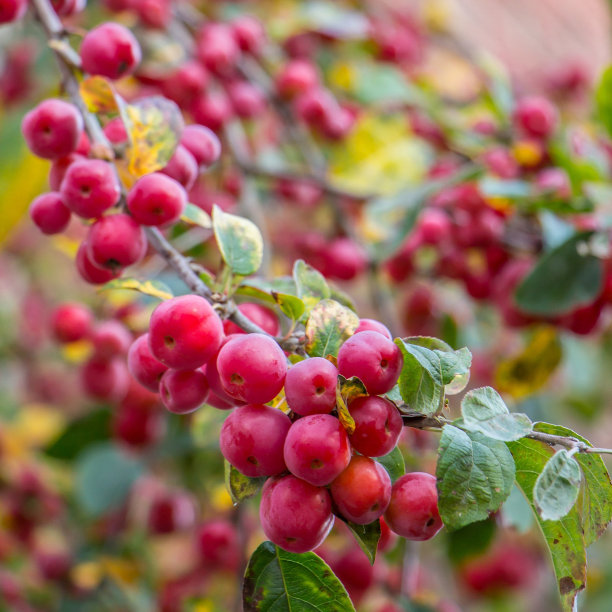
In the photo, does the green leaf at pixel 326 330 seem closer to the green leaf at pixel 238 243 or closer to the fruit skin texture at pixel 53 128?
the green leaf at pixel 238 243

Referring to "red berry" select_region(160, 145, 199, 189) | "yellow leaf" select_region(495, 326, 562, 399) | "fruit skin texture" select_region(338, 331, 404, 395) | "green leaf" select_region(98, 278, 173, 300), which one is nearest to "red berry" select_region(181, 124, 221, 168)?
"red berry" select_region(160, 145, 199, 189)

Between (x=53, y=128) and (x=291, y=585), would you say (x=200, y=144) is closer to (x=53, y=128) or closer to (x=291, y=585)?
(x=53, y=128)

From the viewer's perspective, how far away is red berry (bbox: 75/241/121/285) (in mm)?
527

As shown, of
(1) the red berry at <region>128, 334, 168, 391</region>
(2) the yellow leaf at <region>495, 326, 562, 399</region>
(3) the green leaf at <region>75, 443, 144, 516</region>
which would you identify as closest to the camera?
(1) the red berry at <region>128, 334, 168, 391</region>

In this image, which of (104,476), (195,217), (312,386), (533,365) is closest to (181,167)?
(195,217)

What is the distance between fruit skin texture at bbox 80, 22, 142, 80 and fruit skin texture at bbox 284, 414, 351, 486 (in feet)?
1.12

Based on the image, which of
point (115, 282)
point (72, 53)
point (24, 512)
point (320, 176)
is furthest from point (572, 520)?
point (24, 512)

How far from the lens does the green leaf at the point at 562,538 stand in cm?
43

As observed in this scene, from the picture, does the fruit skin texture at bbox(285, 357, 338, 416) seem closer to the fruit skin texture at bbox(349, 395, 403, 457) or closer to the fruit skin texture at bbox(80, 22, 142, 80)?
the fruit skin texture at bbox(349, 395, 403, 457)

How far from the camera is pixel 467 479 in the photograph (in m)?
0.40

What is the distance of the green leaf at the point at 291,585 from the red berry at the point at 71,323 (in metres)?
0.39

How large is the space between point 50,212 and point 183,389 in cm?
19

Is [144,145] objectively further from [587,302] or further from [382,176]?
[382,176]

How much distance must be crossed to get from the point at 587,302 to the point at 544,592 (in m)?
1.42
